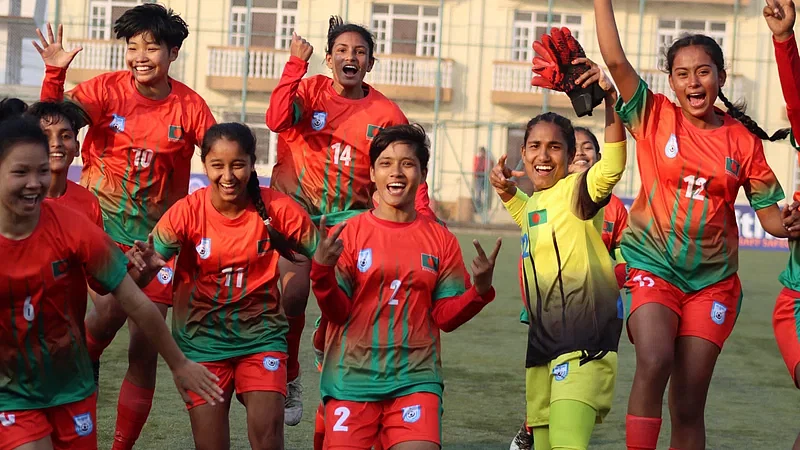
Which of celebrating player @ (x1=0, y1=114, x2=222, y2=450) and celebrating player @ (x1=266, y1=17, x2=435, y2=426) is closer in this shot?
celebrating player @ (x1=0, y1=114, x2=222, y2=450)

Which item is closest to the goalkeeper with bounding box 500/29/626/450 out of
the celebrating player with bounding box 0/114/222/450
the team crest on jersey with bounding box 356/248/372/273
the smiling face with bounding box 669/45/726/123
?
the smiling face with bounding box 669/45/726/123

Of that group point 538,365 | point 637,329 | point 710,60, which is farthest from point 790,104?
point 538,365

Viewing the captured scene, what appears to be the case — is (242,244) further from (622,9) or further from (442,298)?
(622,9)

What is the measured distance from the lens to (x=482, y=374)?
8688 mm

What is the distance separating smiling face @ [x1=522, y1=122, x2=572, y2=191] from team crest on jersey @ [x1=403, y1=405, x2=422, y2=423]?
1.38 m

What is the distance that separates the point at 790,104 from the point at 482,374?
3.94m

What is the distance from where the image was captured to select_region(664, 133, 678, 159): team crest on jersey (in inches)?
216

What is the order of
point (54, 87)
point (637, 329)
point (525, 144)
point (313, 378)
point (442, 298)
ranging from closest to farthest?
point (442, 298)
point (637, 329)
point (525, 144)
point (54, 87)
point (313, 378)

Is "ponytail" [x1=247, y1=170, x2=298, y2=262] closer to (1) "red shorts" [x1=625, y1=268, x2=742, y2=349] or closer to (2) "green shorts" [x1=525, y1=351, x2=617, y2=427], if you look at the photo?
(2) "green shorts" [x1=525, y1=351, x2=617, y2=427]

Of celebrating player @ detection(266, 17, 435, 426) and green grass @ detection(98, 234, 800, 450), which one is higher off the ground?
celebrating player @ detection(266, 17, 435, 426)

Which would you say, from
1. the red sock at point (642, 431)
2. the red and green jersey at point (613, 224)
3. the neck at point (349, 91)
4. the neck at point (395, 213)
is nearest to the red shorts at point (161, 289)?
the neck at point (349, 91)

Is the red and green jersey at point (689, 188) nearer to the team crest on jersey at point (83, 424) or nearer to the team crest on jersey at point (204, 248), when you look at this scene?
the team crest on jersey at point (204, 248)

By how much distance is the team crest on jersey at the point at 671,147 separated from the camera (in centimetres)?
550

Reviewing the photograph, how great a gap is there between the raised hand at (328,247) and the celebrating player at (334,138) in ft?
6.47
